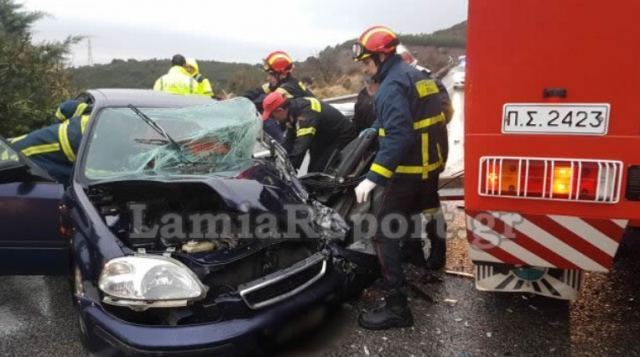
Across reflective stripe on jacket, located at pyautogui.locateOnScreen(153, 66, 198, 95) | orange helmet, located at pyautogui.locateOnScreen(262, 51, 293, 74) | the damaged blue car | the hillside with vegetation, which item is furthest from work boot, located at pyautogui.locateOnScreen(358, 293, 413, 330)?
the hillside with vegetation

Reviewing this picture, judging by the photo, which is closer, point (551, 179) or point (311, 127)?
point (551, 179)

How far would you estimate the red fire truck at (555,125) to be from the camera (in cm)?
220

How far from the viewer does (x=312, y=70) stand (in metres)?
28.0

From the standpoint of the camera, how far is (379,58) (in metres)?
3.26

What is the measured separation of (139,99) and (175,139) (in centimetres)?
65

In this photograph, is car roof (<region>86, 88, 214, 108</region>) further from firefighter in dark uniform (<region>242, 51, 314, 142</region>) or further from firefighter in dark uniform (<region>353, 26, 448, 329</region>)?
firefighter in dark uniform (<region>242, 51, 314, 142</region>)

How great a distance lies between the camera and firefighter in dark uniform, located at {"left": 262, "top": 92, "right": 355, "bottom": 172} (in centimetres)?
460

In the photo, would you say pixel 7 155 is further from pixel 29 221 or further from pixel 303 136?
pixel 303 136

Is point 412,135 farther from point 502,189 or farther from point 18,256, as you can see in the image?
point 18,256

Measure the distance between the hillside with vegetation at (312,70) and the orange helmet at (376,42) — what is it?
10.2 m

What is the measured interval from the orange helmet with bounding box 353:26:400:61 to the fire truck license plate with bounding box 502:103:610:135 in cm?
107

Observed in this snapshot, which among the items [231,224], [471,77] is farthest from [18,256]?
[471,77]

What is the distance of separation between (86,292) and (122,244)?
0.28m

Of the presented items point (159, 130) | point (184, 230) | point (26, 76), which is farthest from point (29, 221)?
point (26, 76)
